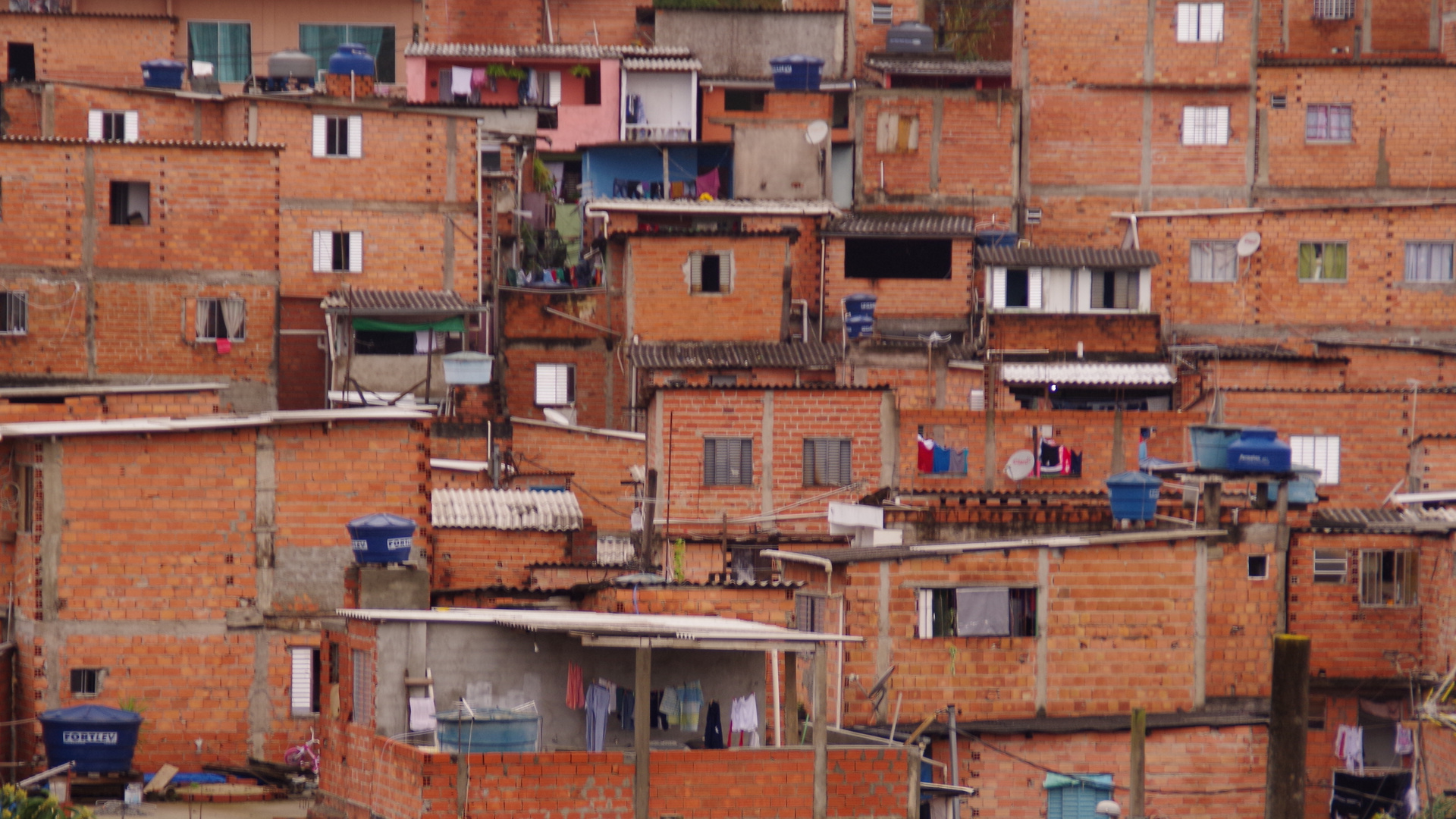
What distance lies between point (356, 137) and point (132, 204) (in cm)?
608

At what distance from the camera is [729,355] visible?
1799 inches

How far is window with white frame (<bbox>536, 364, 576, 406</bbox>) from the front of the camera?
4828 cm

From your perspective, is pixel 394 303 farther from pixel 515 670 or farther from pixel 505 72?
pixel 515 670

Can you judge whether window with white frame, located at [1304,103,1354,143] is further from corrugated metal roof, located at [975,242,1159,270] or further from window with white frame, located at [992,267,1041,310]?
window with white frame, located at [992,267,1041,310]

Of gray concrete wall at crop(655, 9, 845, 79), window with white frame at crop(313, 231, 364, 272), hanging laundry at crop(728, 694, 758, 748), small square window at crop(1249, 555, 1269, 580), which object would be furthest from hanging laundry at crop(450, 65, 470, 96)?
hanging laundry at crop(728, 694, 758, 748)

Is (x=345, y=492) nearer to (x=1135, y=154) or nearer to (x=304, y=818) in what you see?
(x=304, y=818)

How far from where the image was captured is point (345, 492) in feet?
97.5

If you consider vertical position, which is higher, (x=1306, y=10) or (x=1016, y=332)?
(x=1306, y=10)

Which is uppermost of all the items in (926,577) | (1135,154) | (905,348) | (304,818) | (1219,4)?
(1219,4)

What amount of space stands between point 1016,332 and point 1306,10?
16186mm

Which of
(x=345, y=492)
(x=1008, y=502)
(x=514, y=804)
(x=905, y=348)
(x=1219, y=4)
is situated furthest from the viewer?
(x=1219, y=4)

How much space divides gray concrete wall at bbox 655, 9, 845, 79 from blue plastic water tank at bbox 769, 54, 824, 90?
4583 millimetres

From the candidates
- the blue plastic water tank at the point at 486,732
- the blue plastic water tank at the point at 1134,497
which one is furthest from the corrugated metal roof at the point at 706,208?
the blue plastic water tank at the point at 486,732

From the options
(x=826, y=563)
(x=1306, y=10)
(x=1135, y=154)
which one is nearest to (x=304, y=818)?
(x=826, y=563)
